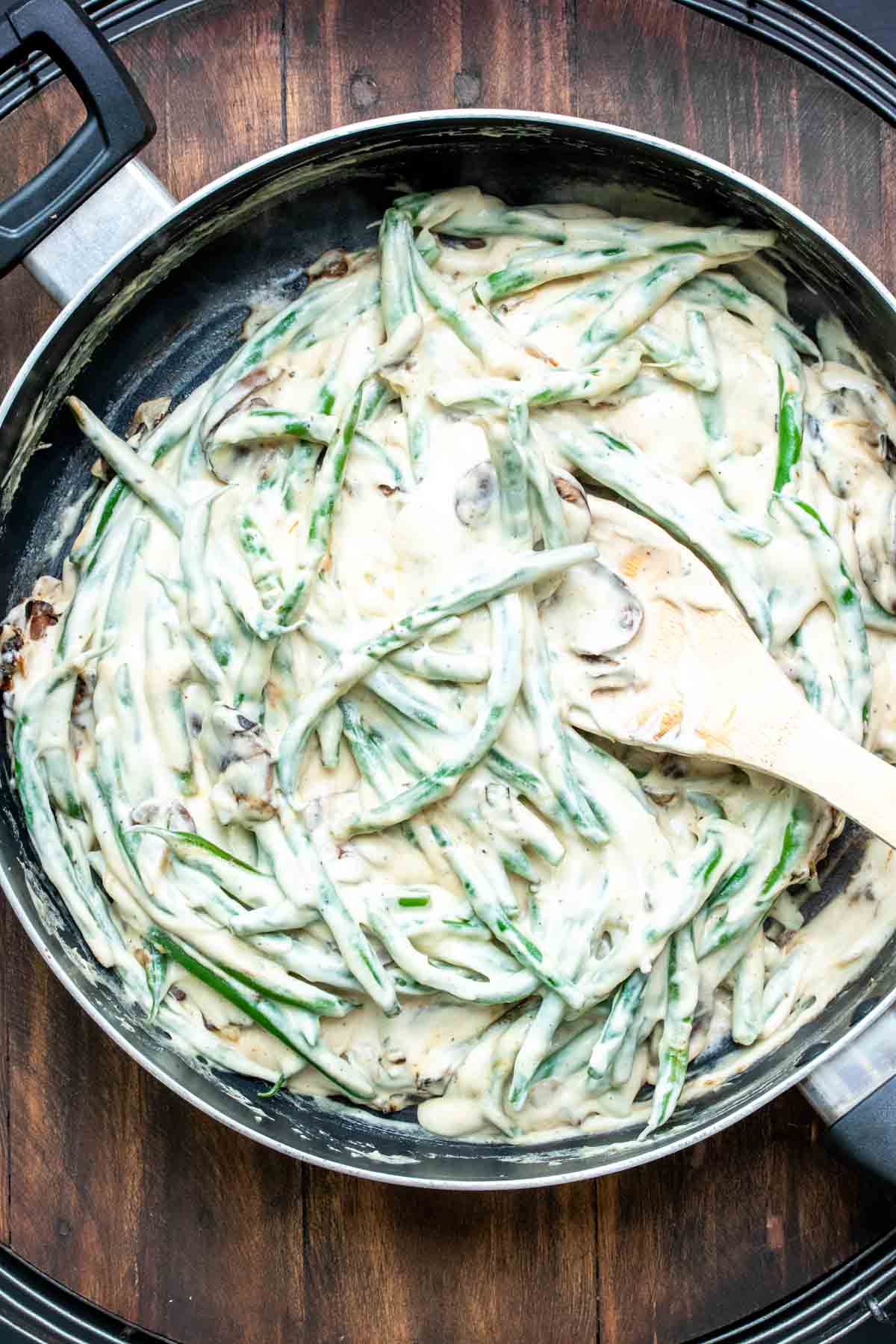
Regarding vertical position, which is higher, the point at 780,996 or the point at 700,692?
the point at 700,692

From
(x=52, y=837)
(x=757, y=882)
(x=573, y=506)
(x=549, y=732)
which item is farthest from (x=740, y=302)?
(x=52, y=837)

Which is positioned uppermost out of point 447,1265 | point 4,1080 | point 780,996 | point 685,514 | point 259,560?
point 685,514

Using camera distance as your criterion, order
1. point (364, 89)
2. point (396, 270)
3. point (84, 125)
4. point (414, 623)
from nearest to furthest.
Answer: point (84, 125)
point (414, 623)
point (396, 270)
point (364, 89)

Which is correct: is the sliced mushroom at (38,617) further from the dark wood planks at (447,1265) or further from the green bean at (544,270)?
the dark wood planks at (447,1265)

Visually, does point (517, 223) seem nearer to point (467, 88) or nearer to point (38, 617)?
point (467, 88)

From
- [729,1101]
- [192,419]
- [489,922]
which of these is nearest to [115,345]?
[192,419]

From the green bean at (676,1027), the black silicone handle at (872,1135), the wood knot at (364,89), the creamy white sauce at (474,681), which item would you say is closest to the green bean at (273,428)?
the creamy white sauce at (474,681)

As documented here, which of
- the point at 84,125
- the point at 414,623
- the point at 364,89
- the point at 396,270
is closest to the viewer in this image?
the point at 84,125
